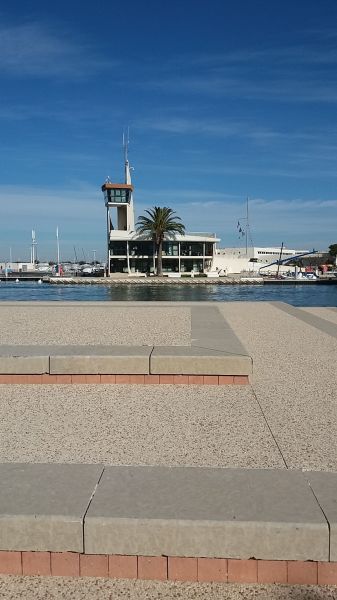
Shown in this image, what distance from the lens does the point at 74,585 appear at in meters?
2.62

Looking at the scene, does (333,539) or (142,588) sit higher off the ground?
(333,539)

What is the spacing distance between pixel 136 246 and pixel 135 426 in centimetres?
7993

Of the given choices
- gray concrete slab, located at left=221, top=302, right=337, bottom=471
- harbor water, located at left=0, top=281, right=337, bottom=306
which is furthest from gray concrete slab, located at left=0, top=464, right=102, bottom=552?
harbor water, located at left=0, top=281, right=337, bottom=306

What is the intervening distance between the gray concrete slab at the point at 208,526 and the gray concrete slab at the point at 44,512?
8 cm

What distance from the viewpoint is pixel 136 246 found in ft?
275

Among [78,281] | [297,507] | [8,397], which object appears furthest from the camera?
[78,281]

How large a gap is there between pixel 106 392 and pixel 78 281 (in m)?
71.9

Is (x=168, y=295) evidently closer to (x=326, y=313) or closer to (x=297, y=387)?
(x=326, y=313)

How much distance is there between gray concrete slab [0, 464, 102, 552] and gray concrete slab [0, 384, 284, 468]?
2.62ft

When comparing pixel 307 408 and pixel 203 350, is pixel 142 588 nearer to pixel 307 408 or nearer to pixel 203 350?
pixel 307 408

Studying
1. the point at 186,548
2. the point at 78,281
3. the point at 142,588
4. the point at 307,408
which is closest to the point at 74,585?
the point at 142,588

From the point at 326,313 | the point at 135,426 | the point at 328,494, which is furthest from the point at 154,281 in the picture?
the point at 328,494

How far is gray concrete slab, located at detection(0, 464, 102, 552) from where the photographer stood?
2684 mm

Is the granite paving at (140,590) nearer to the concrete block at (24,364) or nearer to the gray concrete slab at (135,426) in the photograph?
the gray concrete slab at (135,426)
